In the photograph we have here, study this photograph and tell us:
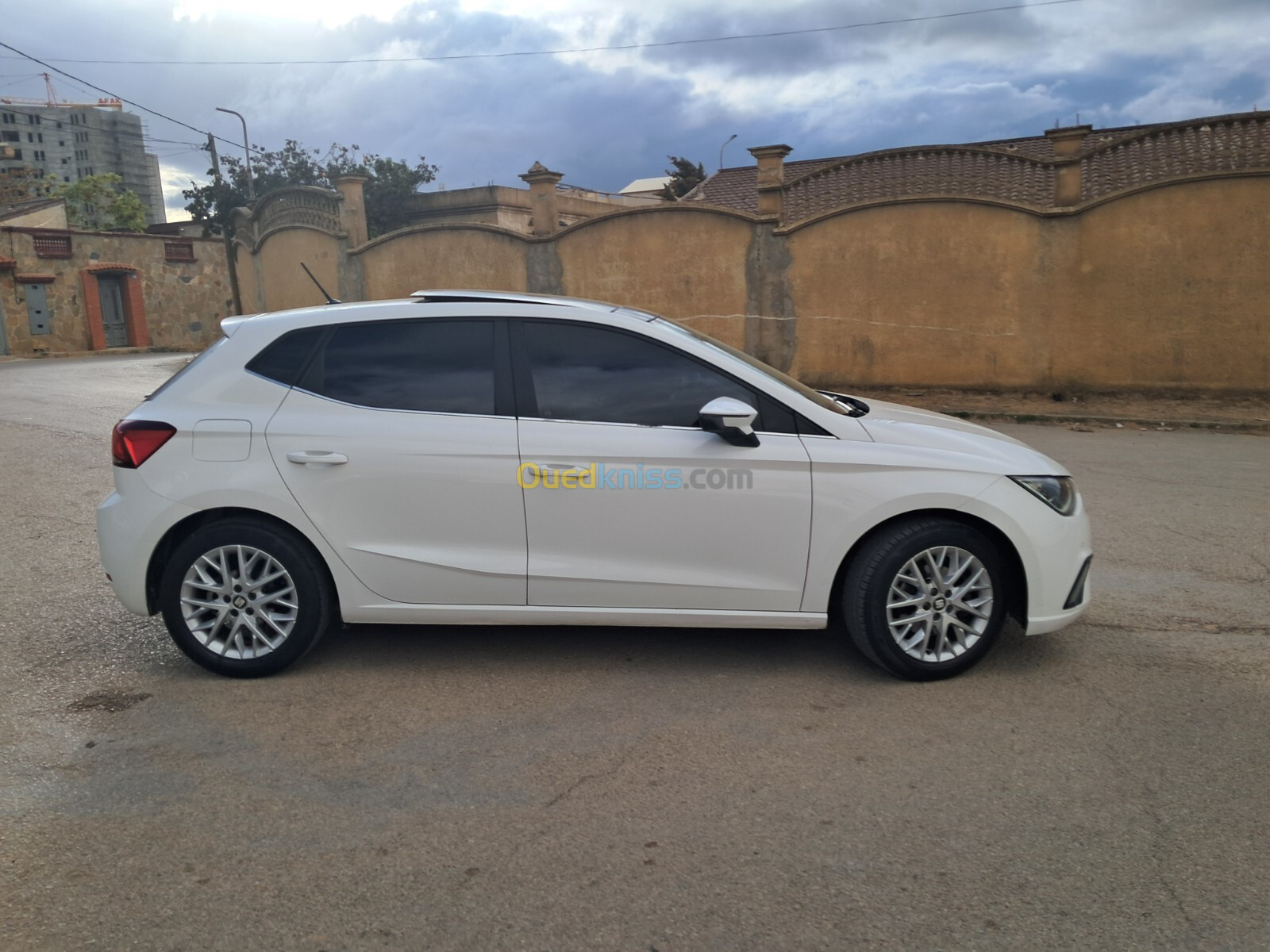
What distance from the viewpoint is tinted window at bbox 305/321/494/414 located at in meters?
4.52

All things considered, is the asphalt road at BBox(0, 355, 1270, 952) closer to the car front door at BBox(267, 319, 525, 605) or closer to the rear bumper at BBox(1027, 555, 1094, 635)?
the rear bumper at BBox(1027, 555, 1094, 635)

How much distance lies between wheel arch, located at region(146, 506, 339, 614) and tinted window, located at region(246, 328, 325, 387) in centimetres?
61

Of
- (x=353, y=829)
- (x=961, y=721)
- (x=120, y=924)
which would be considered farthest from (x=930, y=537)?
(x=120, y=924)

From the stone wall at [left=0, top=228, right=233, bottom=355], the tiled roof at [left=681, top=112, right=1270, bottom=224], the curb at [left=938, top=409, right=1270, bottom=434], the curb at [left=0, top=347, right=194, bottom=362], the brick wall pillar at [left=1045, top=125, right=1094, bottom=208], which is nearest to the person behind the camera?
→ the curb at [left=938, top=409, right=1270, bottom=434]

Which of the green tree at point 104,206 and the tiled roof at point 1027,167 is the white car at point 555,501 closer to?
the tiled roof at point 1027,167

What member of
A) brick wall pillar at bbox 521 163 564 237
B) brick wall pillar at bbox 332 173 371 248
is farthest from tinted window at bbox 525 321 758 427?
brick wall pillar at bbox 332 173 371 248

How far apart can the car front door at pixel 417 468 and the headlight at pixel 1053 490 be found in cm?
215

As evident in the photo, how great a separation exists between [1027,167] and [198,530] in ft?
40.9

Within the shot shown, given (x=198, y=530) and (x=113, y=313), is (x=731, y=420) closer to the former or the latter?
(x=198, y=530)

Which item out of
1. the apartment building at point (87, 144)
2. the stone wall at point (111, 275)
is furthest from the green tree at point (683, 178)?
the apartment building at point (87, 144)

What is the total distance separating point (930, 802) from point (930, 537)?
1.25m

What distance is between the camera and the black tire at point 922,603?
432cm

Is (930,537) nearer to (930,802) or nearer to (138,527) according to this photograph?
(930,802)

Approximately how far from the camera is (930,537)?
4312 mm
